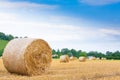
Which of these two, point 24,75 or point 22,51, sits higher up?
point 22,51

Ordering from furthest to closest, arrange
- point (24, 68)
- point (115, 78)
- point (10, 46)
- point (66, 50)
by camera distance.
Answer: point (66, 50) < point (10, 46) < point (24, 68) < point (115, 78)

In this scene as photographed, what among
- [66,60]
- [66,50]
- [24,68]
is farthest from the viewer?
[66,50]

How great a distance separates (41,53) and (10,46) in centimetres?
138

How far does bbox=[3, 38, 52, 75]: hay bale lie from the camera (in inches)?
570

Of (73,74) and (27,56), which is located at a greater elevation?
(27,56)

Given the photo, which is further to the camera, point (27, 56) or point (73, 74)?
point (27, 56)

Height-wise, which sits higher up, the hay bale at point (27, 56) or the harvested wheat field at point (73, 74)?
the hay bale at point (27, 56)

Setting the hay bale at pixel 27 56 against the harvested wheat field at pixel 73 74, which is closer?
the harvested wheat field at pixel 73 74

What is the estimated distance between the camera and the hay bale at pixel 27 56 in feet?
47.5

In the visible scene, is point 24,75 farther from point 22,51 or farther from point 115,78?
point 115,78

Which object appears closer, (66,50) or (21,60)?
(21,60)

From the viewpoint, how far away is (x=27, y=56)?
48.1ft

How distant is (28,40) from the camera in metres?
15.1

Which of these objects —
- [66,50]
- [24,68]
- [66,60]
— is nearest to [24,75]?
[24,68]
